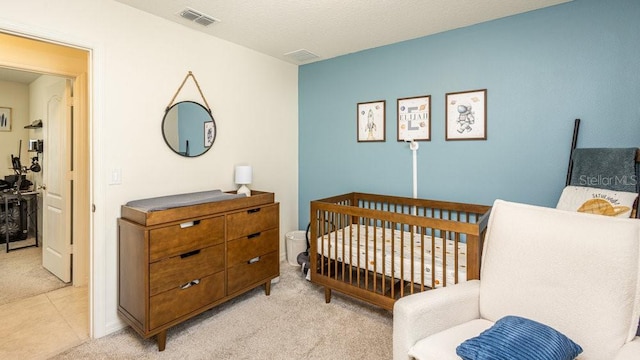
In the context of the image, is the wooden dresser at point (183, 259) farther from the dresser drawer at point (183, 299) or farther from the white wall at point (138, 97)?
the white wall at point (138, 97)

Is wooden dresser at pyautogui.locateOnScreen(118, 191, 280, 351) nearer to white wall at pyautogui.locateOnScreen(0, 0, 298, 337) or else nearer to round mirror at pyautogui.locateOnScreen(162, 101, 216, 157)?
white wall at pyautogui.locateOnScreen(0, 0, 298, 337)

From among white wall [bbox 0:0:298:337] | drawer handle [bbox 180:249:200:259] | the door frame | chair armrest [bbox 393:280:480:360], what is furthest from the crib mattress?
the door frame

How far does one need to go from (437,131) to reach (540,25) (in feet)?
3.52

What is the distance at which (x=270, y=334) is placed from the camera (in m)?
2.26

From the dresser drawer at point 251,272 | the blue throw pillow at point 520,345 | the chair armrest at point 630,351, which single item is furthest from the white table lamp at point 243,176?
the chair armrest at point 630,351

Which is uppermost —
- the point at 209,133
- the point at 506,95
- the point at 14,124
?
the point at 14,124

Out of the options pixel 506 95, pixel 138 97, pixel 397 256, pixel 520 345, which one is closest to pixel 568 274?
pixel 520 345

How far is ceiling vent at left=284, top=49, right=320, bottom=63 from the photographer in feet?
11.1

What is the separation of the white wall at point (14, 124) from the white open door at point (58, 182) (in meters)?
1.91

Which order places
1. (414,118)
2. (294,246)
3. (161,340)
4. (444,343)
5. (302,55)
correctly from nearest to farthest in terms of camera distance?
1. (444,343)
2. (161,340)
3. (414,118)
4. (302,55)
5. (294,246)

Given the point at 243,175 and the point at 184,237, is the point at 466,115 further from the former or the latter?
the point at 184,237

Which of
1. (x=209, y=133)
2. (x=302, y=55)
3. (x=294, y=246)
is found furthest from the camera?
(x=294, y=246)

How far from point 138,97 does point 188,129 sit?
459 mm

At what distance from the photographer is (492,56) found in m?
2.61
